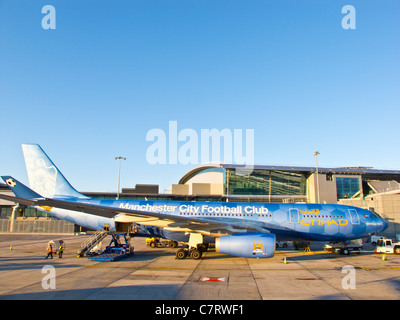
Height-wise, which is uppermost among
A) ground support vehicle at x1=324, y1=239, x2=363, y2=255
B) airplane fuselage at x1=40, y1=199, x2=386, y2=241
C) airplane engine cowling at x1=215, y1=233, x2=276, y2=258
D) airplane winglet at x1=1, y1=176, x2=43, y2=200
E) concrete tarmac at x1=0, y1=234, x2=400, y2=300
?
airplane winglet at x1=1, y1=176, x2=43, y2=200

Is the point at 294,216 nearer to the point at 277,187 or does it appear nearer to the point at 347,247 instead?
the point at 347,247

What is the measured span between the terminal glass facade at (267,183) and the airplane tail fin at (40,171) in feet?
143

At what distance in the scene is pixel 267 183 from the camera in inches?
2419

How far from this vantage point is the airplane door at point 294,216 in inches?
822

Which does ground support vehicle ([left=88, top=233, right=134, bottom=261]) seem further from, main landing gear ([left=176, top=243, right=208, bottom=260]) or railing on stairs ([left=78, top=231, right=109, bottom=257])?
main landing gear ([left=176, top=243, right=208, bottom=260])

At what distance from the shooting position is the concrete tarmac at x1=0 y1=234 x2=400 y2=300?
10.6m

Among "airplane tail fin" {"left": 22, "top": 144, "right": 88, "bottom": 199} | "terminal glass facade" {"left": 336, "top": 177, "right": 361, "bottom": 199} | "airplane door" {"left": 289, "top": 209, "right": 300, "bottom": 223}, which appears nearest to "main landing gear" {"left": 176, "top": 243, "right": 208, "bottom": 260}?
"airplane door" {"left": 289, "top": 209, "right": 300, "bottom": 223}

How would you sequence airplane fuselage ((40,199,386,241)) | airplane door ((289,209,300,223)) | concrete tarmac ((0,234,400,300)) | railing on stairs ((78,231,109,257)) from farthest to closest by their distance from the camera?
railing on stairs ((78,231,109,257)) < airplane door ((289,209,300,223)) < airplane fuselage ((40,199,386,241)) < concrete tarmac ((0,234,400,300))

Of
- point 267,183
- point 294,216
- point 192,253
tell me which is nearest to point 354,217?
point 294,216

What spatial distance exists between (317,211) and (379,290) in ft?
33.4

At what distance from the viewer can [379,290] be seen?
11453mm

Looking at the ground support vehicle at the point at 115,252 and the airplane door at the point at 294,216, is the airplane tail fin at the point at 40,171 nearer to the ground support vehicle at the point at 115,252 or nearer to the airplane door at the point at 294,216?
the ground support vehicle at the point at 115,252

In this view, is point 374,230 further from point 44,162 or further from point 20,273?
point 44,162
